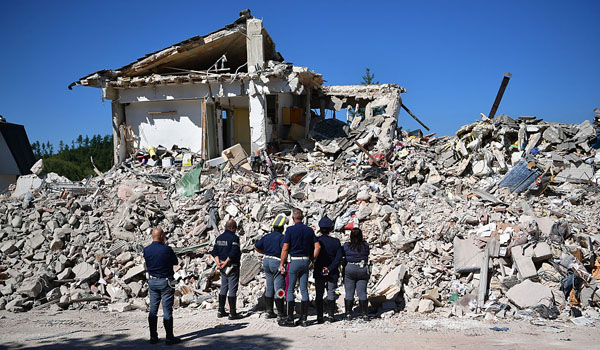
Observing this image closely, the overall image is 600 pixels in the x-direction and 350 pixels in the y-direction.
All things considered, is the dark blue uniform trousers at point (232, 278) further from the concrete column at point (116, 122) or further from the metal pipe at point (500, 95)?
the concrete column at point (116, 122)

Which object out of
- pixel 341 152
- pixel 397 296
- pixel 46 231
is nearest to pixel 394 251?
pixel 397 296

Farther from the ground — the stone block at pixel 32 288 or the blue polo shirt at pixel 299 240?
the blue polo shirt at pixel 299 240

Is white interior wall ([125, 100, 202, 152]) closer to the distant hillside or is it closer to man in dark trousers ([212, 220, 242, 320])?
man in dark trousers ([212, 220, 242, 320])

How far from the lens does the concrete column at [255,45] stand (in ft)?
46.0

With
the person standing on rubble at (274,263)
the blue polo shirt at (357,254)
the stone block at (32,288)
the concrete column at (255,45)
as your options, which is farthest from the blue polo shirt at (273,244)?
the concrete column at (255,45)

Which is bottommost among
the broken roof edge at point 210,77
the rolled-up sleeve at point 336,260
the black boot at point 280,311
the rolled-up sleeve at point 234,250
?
the black boot at point 280,311

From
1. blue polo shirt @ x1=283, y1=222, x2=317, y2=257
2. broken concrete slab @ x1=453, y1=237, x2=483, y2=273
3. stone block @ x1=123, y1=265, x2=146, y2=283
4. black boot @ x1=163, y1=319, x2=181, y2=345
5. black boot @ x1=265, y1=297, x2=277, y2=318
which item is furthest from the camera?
stone block @ x1=123, y1=265, x2=146, y2=283

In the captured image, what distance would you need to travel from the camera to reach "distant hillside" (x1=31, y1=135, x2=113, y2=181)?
38.0m

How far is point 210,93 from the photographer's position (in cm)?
1468

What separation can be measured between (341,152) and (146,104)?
7.63 m

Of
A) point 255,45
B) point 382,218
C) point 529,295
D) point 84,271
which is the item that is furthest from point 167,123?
point 529,295

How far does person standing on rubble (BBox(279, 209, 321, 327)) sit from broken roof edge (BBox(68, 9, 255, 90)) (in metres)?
10.3

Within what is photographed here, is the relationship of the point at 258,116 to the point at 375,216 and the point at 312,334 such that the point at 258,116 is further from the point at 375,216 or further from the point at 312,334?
the point at 312,334

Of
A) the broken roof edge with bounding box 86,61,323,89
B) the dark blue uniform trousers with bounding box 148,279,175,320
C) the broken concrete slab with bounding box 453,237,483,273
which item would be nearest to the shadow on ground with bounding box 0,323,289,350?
the dark blue uniform trousers with bounding box 148,279,175,320
